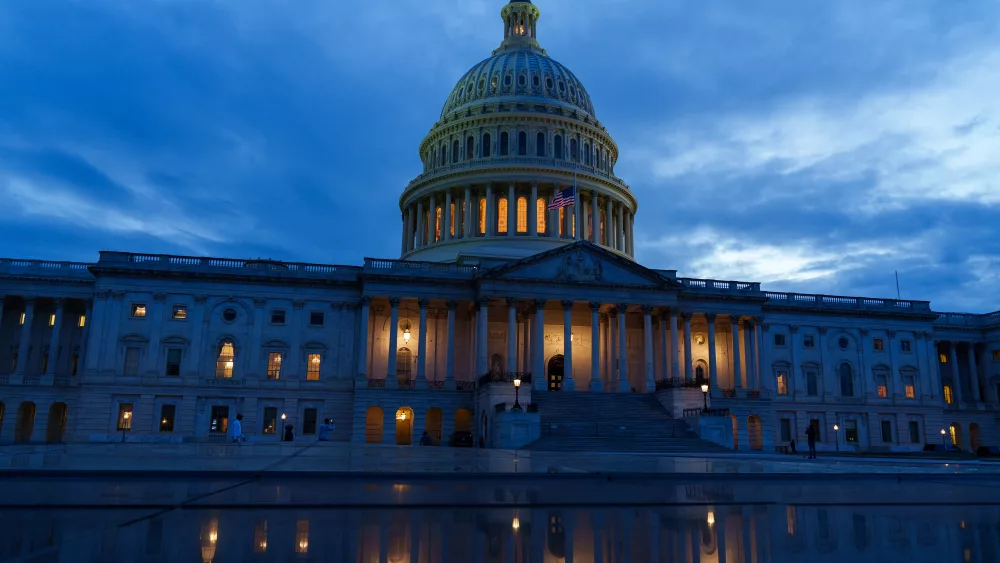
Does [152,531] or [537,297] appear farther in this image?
[537,297]

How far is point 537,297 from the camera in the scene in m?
57.4

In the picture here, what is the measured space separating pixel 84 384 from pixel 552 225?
43.9 m

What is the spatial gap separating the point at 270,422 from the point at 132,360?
38.3 feet

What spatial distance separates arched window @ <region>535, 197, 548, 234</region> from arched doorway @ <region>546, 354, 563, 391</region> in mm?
15784

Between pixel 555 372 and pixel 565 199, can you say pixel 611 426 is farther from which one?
pixel 565 199

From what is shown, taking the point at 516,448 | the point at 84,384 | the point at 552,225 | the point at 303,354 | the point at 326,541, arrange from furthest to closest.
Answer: the point at 552,225, the point at 303,354, the point at 84,384, the point at 516,448, the point at 326,541

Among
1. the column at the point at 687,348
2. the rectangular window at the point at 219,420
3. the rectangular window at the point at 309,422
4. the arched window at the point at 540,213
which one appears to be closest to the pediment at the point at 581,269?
the column at the point at 687,348

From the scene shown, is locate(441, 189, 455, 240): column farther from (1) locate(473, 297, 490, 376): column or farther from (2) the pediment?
(1) locate(473, 297, 490, 376): column

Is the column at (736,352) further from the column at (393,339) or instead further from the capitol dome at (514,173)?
the column at (393,339)

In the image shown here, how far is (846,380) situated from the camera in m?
70.9

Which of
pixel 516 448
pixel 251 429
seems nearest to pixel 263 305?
pixel 251 429

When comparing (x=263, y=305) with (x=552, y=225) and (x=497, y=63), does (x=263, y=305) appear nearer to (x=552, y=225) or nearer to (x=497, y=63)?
Answer: (x=552, y=225)

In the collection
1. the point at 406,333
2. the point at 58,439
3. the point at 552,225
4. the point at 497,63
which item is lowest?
the point at 58,439

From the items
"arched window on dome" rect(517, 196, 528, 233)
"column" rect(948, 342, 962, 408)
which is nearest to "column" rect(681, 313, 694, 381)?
"arched window on dome" rect(517, 196, 528, 233)
